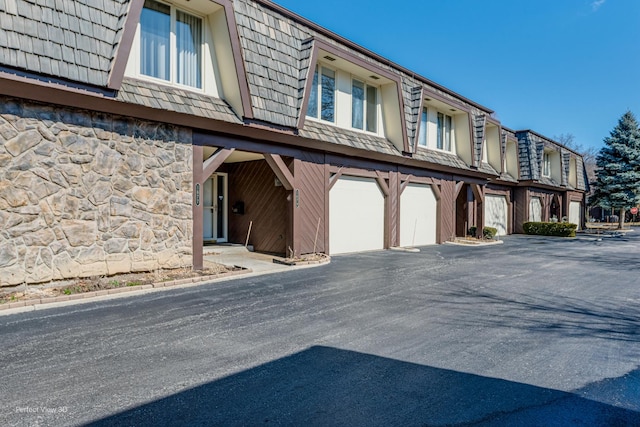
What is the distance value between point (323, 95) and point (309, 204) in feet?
10.5

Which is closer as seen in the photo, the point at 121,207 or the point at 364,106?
the point at 121,207

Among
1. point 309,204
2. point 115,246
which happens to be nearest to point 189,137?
point 115,246

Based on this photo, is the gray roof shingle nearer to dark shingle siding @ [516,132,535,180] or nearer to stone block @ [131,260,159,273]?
stone block @ [131,260,159,273]

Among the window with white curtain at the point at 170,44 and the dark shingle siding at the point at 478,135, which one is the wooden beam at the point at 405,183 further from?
the window with white curtain at the point at 170,44

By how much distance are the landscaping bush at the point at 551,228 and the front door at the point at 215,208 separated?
58.7ft

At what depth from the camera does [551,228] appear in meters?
21.7

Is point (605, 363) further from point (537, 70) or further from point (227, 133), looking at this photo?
point (537, 70)

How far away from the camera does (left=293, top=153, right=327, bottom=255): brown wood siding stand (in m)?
10.2

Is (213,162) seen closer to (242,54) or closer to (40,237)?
(242,54)

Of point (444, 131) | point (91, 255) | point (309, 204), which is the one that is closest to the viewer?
point (91, 255)

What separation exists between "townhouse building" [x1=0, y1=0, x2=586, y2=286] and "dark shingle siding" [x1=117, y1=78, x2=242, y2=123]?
3 cm

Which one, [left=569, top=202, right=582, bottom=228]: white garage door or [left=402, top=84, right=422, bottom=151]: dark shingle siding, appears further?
[left=569, top=202, right=582, bottom=228]: white garage door

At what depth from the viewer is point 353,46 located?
11.3 metres

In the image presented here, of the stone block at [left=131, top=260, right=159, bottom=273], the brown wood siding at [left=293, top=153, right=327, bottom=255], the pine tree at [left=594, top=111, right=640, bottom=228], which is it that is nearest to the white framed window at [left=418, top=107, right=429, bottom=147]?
the brown wood siding at [left=293, top=153, right=327, bottom=255]
